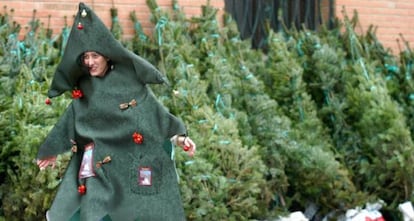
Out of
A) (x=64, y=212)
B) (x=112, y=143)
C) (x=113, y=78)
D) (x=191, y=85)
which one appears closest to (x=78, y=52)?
(x=113, y=78)

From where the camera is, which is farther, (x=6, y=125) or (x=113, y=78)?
(x=6, y=125)

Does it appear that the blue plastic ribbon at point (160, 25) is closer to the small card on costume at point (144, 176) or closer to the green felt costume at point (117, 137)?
the green felt costume at point (117, 137)

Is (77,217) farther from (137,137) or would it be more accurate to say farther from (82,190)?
(137,137)

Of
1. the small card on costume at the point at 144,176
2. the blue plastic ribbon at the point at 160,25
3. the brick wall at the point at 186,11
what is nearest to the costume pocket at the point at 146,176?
the small card on costume at the point at 144,176

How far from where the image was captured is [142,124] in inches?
202

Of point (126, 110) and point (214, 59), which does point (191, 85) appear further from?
point (126, 110)

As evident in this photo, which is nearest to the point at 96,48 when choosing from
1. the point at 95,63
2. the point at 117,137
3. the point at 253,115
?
the point at 95,63

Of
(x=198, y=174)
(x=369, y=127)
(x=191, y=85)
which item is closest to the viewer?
(x=198, y=174)

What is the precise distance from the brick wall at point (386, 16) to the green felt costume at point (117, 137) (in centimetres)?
479

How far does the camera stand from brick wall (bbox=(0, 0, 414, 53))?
7.79m

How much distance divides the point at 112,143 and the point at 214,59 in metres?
2.75

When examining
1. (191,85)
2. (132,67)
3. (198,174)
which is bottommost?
(198,174)

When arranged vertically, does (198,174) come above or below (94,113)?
below

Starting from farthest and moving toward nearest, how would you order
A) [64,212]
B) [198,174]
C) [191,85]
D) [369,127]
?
[369,127] < [191,85] < [198,174] < [64,212]
